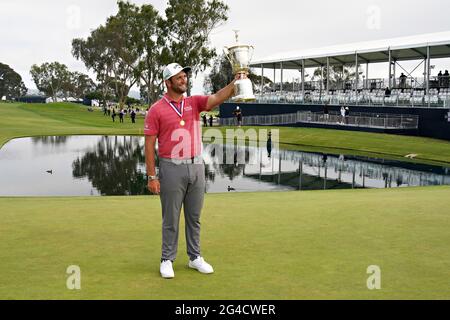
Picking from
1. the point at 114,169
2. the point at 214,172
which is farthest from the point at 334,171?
the point at 114,169

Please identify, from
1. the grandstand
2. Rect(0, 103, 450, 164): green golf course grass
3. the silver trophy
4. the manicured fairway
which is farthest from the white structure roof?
the silver trophy

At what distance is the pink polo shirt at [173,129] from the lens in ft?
18.8

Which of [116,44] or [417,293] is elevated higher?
[116,44]

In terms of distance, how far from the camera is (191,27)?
75.9 meters

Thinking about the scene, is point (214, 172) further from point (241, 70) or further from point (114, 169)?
point (241, 70)

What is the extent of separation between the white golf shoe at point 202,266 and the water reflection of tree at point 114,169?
38.8 ft

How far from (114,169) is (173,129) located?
1846 centimetres

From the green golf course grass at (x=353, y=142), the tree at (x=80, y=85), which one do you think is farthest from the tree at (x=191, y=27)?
the tree at (x=80, y=85)

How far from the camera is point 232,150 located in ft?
115

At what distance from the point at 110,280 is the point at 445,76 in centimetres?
4004

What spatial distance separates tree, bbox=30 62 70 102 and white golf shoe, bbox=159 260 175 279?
155 metres

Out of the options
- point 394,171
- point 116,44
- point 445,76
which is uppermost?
point 116,44
